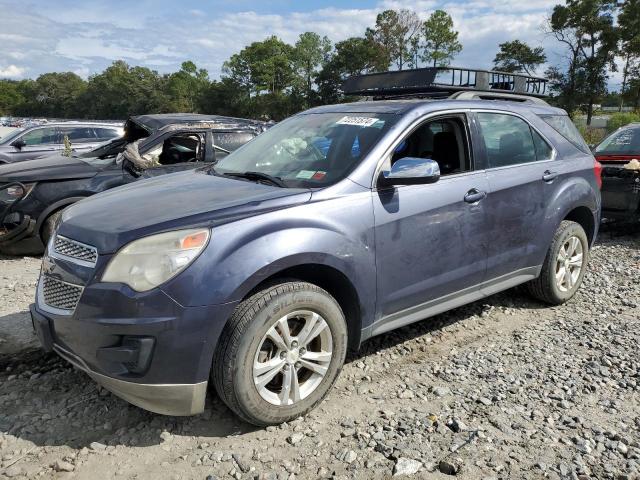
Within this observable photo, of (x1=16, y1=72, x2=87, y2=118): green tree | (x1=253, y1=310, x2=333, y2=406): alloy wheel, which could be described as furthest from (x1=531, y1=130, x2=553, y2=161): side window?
(x1=16, y1=72, x2=87, y2=118): green tree

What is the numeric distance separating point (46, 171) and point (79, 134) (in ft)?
23.1

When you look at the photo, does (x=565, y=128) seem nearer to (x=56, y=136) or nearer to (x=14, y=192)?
(x=14, y=192)

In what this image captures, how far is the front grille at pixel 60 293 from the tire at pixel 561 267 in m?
3.61

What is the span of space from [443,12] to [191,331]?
66081mm

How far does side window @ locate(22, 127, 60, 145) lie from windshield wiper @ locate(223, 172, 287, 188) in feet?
34.2

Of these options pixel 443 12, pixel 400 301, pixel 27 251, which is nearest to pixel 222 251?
pixel 400 301

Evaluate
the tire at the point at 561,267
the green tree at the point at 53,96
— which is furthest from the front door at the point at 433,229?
the green tree at the point at 53,96

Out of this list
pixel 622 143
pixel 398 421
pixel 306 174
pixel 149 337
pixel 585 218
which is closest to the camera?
pixel 149 337

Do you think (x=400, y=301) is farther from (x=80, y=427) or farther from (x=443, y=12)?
(x=443, y=12)

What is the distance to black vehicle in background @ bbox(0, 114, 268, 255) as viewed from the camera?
5906 mm

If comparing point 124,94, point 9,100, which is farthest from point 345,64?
point 9,100

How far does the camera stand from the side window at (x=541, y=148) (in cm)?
431

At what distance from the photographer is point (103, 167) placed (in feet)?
21.5

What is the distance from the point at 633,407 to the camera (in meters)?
3.14
